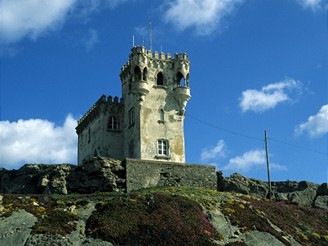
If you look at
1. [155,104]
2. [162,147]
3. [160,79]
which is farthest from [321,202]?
[160,79]

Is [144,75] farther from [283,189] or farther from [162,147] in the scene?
[283,189]

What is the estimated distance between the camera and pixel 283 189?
79625 mm

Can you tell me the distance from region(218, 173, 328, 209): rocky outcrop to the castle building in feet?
22.2

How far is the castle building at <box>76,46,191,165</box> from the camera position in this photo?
3041 inches

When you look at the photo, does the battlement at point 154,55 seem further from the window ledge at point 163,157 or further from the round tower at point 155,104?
the window ledge at point 163,157

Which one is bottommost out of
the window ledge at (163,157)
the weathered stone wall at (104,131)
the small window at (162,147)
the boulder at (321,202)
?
the boulder at (321,202)

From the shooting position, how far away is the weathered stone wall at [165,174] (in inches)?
2662

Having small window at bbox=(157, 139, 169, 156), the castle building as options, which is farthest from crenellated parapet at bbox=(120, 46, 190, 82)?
small window at bbox=(157, 139, 169, 156)

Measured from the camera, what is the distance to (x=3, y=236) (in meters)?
50.7

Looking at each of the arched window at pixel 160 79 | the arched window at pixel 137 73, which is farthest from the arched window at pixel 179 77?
the arched window at pixel 137 73

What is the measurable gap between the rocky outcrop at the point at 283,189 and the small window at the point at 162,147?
7167 millimetres

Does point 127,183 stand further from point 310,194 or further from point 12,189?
point 310,194

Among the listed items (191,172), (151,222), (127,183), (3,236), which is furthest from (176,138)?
(3,236)

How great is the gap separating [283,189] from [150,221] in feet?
95.0
